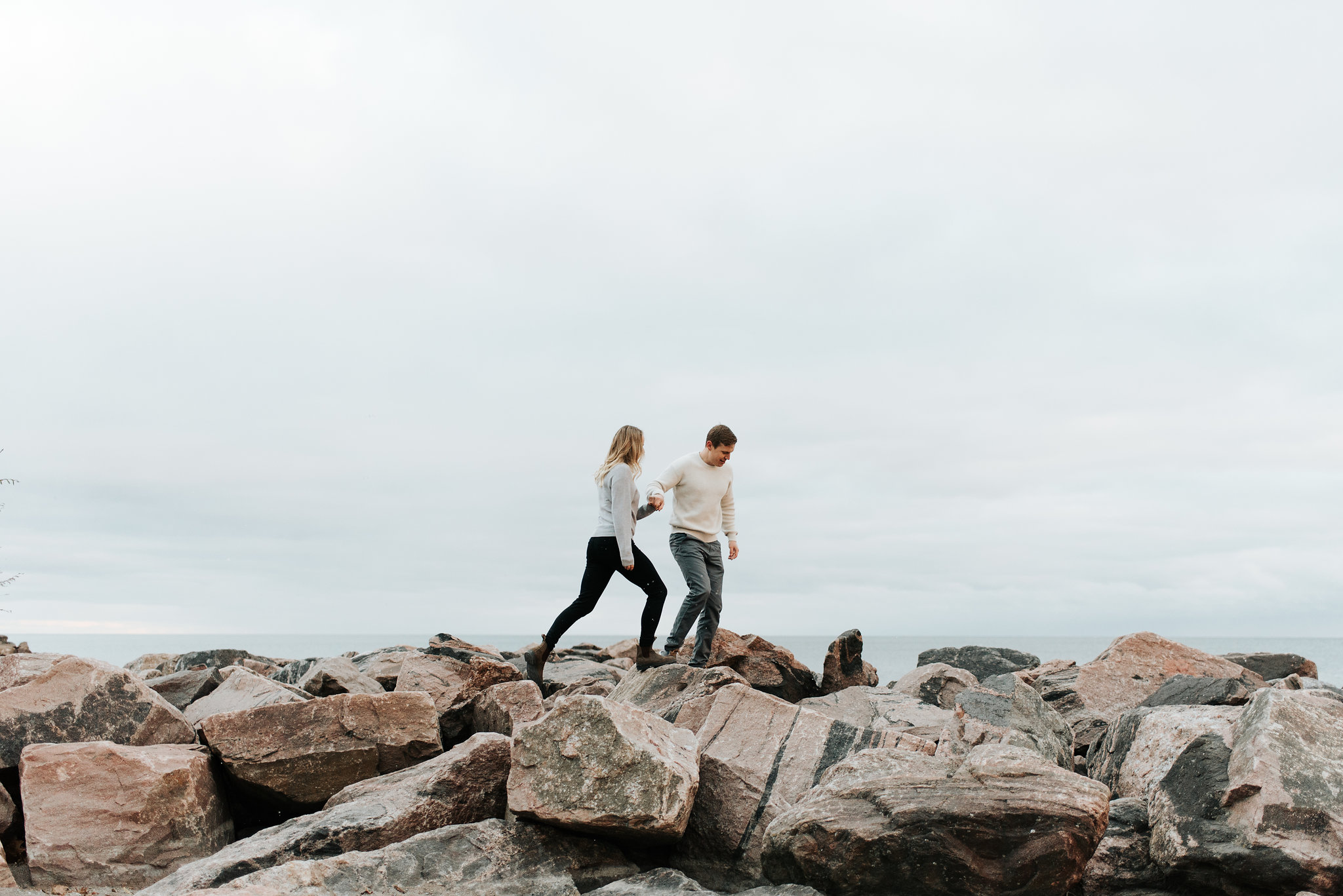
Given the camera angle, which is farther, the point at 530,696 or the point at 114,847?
the point at 530,696

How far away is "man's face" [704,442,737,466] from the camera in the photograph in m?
10.1

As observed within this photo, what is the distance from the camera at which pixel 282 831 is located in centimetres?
519

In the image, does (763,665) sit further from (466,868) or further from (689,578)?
(466,868)

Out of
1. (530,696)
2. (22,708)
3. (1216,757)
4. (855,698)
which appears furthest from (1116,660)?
(22,708)

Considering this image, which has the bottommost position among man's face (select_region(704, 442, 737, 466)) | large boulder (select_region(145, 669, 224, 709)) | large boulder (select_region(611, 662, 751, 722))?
large boulder (select_region(145, 669, 224, 709))

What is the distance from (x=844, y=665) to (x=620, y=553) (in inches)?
110

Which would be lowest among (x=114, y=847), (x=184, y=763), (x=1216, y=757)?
(x=114, y=847)

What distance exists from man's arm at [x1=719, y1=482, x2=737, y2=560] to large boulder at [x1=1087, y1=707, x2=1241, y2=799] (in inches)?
178

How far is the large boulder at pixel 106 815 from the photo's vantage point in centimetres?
579

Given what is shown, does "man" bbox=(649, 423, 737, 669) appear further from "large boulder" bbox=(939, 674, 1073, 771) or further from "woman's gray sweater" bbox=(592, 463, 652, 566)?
"large boulder" bbox=(939, 674, 1073, 771)

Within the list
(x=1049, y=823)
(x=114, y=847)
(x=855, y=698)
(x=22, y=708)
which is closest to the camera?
(x=1049, y=823)

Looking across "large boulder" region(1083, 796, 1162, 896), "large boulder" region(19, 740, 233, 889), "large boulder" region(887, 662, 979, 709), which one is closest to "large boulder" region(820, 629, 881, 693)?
"large boulder" region(887, 662, 979, 709)

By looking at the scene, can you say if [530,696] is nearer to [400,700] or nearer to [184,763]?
[400,700]

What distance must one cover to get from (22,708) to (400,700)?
2503 mm
